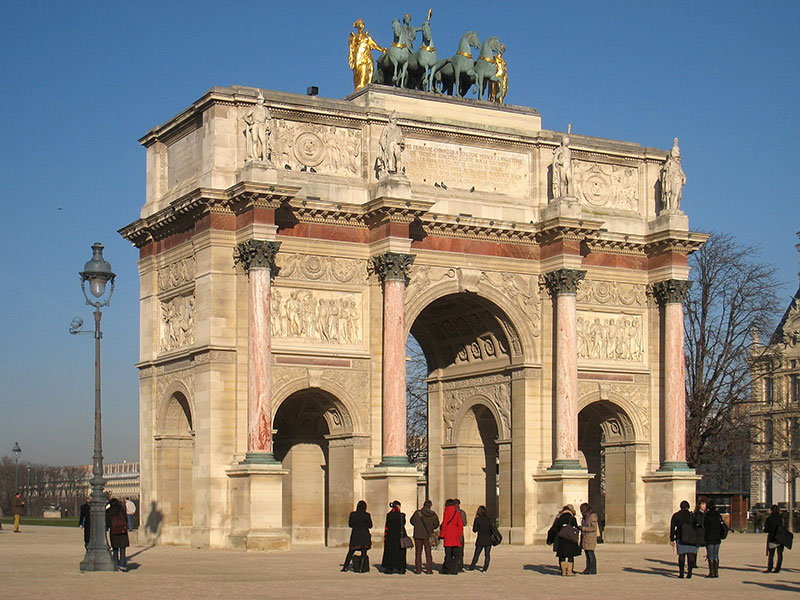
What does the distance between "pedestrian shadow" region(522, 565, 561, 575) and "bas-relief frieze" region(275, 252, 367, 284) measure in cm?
1207

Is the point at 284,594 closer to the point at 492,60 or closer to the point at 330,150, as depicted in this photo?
the point at 330,150

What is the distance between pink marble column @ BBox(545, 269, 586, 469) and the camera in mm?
42219

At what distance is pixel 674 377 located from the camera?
44.7m

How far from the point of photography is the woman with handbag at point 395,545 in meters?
28.7

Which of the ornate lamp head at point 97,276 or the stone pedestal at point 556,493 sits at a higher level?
the ornate lamp head at point 97,276

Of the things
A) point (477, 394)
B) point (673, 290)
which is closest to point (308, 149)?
point (477, 394)

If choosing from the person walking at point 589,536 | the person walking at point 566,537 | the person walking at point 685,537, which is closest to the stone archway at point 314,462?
the person walking at point 589,536

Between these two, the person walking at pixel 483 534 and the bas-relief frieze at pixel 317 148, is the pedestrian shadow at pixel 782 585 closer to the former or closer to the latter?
the person walking at pixel 483 534

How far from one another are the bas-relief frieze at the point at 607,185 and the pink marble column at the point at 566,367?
331cm

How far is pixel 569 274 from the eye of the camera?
4288cm

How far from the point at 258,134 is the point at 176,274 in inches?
206

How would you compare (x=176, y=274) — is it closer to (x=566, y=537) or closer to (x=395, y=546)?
(x=395, y=546)

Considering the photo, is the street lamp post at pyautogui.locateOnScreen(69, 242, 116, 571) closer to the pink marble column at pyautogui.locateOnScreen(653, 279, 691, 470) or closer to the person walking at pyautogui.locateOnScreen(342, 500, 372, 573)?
the person walking at pyautogui.locateOnScreen(342, 500, 372, 573)

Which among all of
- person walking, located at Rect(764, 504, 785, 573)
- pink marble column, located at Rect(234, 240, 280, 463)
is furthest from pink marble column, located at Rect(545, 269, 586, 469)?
person walking, located at Rect(764, 504, 785, 573)
